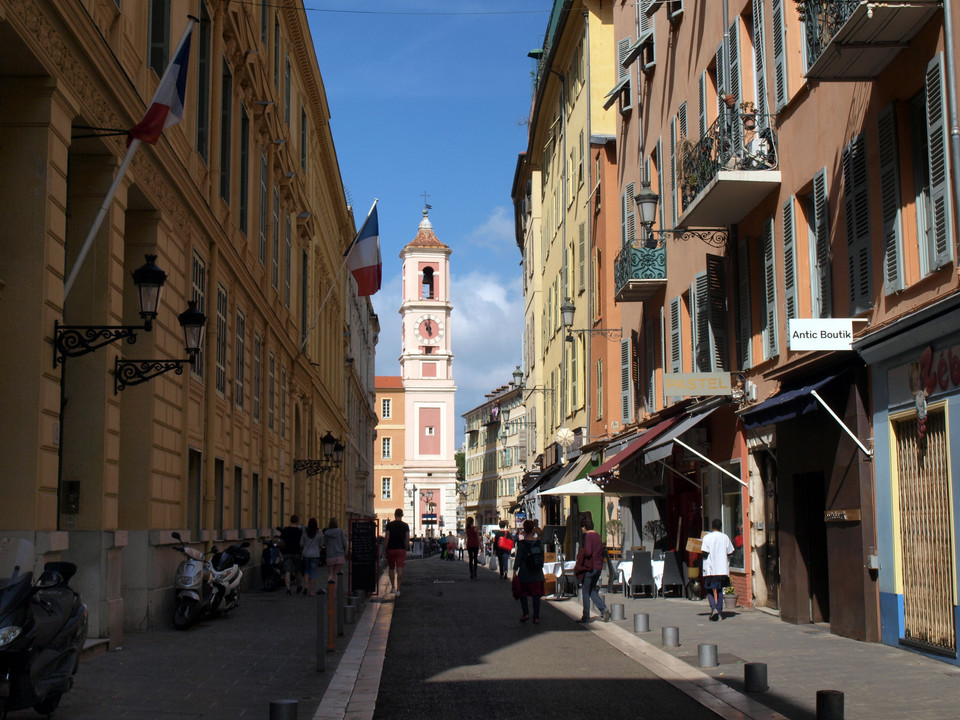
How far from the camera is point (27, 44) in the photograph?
36.4 ft

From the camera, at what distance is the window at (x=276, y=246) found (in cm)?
3014

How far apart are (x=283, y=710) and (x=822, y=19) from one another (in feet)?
31.3

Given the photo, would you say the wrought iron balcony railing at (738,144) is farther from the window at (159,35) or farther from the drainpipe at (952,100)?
the window at (159,35)

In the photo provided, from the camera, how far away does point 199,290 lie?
65.3 ft

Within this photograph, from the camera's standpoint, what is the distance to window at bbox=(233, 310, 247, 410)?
24.1m

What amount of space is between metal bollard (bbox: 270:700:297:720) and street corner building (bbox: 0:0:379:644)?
183 inches

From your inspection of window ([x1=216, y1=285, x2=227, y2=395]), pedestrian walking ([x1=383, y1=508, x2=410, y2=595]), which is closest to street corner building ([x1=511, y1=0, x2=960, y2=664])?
pedestrian walking ([x1=383, y1=508, x2=410, y2=595])

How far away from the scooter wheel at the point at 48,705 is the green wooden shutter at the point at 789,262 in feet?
37.3

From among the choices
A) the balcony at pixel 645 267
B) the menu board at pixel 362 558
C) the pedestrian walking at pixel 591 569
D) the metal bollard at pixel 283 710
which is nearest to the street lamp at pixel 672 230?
the balcony at pixel 645 267

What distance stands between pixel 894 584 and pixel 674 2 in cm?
1419

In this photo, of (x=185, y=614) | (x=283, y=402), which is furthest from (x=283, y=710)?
(x=283, y=402)

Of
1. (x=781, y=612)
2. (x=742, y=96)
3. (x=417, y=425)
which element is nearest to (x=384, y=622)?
(x=781, y=612)

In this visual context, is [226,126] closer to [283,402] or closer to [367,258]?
[367,258]

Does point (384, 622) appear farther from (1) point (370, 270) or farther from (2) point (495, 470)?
(2) point (495, 470)
